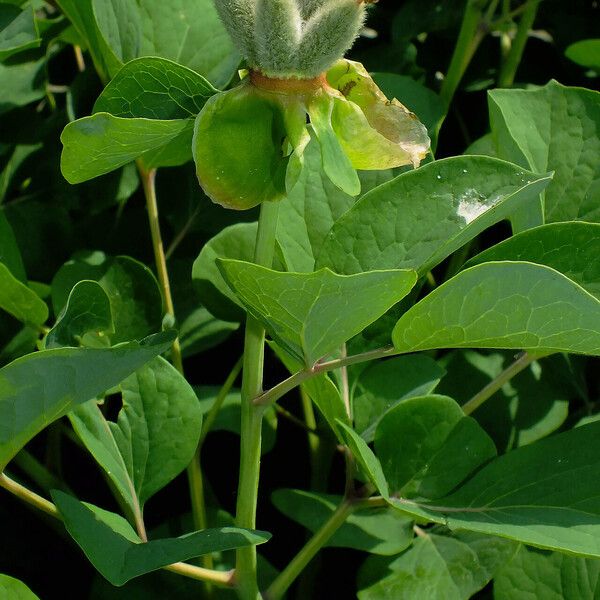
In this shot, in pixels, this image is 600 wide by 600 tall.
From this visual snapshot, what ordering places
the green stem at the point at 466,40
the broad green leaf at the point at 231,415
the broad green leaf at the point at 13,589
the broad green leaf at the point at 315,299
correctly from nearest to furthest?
the broad green leaf at the point at 315,299, the broad green leaf at the point at 13,589, the broad green leaf at the point at 231,415, the green stem at the point at 466,40

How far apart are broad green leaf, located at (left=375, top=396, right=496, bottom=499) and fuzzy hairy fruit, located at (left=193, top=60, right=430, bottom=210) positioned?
0.20 metres

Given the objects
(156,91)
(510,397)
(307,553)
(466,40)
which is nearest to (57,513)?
(307,553)

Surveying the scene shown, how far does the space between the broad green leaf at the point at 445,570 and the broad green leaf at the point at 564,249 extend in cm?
23

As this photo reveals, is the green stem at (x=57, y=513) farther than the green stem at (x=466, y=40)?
No

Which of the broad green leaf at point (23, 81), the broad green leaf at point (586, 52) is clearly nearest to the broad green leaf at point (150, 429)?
the broad green leaf at point (23, 81)

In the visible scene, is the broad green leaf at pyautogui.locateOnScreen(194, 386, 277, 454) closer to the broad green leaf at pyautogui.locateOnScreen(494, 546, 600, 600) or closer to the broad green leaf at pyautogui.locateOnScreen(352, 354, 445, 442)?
the broad green leaf at pyautogui.locateOnScreen(352, 354, 445, 442)

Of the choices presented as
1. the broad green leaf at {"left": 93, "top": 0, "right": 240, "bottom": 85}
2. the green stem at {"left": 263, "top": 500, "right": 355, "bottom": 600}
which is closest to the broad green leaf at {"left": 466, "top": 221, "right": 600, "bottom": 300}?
the green stem at {"left": 263, "top": 500, "right": 355, "bottom": 600}

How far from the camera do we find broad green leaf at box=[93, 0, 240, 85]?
2.48 feet

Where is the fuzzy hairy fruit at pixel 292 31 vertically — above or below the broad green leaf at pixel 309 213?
above

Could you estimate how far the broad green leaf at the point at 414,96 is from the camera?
76 cm

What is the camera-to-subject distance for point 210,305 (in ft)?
2.39

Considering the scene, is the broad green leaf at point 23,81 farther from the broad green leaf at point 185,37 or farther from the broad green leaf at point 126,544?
the broad green leaf at point 126,544

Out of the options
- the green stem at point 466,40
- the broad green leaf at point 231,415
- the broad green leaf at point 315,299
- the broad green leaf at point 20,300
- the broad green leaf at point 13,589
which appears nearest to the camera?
the broad green leaf at point 315,299

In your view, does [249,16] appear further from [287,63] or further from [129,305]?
[129,305]
